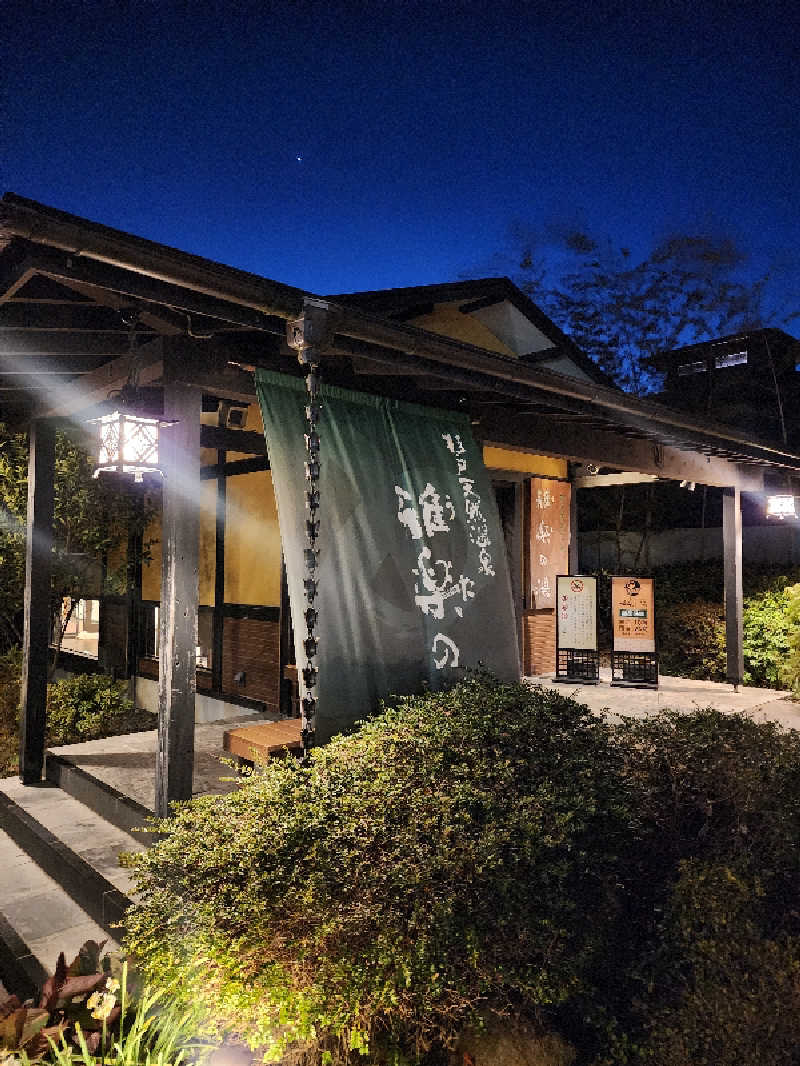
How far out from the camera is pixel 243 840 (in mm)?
3146

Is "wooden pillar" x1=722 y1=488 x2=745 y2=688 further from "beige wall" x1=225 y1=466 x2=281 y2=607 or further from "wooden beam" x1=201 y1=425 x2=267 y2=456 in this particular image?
"wooden beam" x1=201 y1=425 x2=267 y2=456

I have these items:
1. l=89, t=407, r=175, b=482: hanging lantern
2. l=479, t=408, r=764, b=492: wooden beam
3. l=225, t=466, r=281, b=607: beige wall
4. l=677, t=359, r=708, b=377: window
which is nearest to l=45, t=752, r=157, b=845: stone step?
l=89, t=407, r=175, b=482: hanging lantern

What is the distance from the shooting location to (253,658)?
8.99m

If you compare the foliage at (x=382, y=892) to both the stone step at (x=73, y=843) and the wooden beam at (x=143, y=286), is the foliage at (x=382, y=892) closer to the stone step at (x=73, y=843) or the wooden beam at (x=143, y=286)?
the stone step at (x=73, y=843)

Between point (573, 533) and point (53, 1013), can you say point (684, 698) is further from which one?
point (53, 1013)

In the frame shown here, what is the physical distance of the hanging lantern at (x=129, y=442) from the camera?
4258mm

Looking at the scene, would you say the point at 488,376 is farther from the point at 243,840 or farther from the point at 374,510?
the point at 243,840

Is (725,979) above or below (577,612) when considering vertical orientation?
below

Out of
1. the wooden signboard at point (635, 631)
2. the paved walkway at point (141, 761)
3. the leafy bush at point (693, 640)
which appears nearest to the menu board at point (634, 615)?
the wooden signboard at point (635, 631)

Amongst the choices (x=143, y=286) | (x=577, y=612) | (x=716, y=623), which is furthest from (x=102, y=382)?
(x=716, y=623)

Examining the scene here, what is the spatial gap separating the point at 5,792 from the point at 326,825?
15.9 ft

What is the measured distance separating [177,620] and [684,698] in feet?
28.4

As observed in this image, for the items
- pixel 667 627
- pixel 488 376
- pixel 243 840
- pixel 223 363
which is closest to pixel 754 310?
pixel 667 627

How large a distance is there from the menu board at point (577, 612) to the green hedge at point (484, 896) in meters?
6.83
